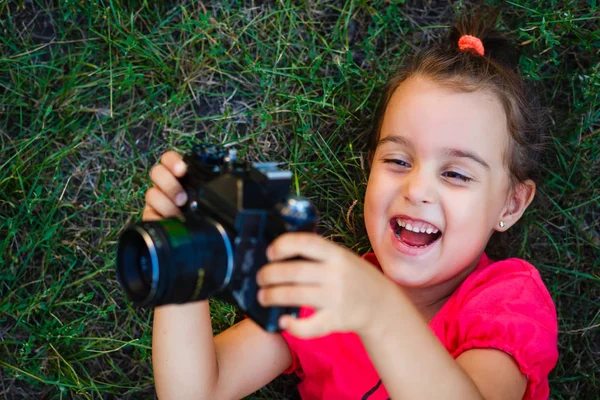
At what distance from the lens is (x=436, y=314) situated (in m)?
1.81

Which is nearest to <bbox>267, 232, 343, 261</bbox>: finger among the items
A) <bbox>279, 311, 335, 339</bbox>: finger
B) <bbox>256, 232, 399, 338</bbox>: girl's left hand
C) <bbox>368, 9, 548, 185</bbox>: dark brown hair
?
<bbox>256, 232, 399, 338</bbox>: girl's left hand

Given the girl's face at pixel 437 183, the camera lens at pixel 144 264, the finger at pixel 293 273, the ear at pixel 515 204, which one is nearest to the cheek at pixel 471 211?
the girl's face at pixel 437 183

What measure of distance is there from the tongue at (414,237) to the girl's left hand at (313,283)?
608mm

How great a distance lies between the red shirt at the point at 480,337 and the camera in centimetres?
157

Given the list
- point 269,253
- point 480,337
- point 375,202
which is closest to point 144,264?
point 269,253

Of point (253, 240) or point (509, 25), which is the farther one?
point (509, 25)

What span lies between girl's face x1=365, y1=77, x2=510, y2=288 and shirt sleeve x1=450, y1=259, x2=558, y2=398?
0.34 feet

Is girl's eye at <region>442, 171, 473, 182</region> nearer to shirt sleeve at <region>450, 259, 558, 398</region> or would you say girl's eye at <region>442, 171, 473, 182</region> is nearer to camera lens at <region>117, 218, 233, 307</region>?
shirt sleeve at <region>450, 259, 558, 398</region>

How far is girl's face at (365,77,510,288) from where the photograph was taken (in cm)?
166

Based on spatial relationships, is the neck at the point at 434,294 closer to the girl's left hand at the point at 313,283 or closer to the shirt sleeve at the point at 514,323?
the shirt sleeve at the point at 514,323

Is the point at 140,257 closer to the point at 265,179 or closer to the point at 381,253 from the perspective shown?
the point at 265,179

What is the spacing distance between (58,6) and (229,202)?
1.40 m

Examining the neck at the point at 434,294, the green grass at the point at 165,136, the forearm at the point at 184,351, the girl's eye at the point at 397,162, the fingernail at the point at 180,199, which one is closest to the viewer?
the fingernail at the point at 180,199

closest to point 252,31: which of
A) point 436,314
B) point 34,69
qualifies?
point 34,69
